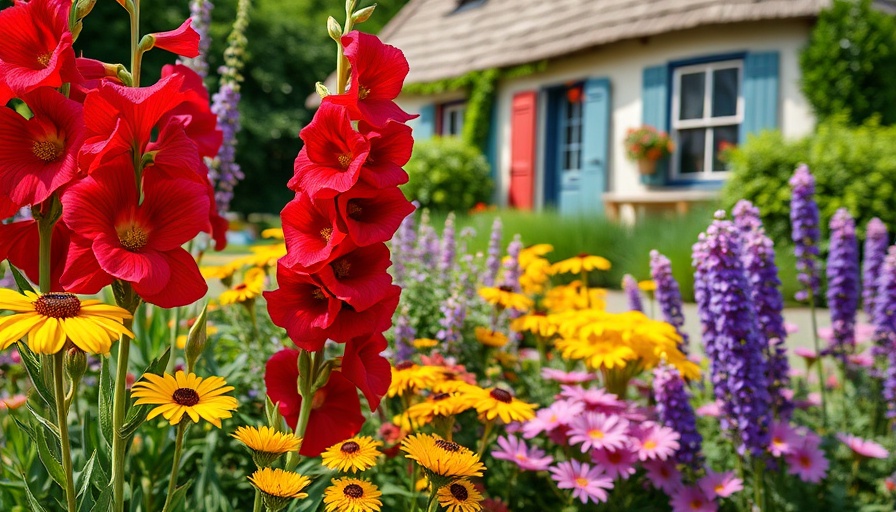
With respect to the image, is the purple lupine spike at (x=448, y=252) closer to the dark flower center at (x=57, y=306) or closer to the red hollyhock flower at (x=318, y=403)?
the red hollyhock flower at (x=318, y=403)

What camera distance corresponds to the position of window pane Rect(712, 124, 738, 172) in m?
8.04

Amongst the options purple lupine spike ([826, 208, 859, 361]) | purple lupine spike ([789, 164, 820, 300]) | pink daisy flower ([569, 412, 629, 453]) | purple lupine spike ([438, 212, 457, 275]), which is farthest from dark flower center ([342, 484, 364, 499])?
purple lupine spike ([826, 208, 859, 361])

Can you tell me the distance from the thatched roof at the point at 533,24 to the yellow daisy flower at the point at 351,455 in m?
7.21

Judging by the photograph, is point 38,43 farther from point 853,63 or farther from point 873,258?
point 853,63

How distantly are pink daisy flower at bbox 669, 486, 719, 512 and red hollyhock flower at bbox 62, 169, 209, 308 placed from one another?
4.14ft

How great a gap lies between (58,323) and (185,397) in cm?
19

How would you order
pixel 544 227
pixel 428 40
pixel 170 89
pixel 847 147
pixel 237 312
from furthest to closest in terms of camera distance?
pixel 428 40
pixel 544 227
pixel 847 147
pixel 237 312
pixel 170 89

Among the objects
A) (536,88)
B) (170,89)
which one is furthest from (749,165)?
(170,89)

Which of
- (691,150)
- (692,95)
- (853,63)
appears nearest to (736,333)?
(853,63)

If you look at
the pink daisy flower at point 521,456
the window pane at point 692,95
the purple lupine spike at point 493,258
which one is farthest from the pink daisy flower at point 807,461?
the window pane at point 692,95

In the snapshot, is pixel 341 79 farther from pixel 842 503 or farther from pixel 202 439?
pixel 842 503

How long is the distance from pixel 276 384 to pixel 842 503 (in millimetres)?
1635

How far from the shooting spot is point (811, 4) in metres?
7.02

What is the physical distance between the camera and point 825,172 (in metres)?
5.98
